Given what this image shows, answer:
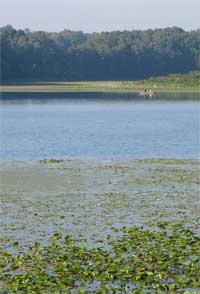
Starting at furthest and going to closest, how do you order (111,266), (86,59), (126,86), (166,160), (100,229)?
(86,59)
(126,86)
(166,160)
(100,229)
(111,266)

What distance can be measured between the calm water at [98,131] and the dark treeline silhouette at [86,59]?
6739 cm

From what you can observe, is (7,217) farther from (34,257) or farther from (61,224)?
(34,257)

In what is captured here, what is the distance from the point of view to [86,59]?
177000 mm

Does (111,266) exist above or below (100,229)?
above

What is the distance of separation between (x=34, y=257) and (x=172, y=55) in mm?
183480

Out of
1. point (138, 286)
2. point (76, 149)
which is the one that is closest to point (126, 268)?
point (138, 286)

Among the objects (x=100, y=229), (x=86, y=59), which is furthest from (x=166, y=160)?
(x=86, y=59)

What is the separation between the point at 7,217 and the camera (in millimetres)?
21609

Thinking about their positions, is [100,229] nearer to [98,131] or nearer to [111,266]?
[111,266]

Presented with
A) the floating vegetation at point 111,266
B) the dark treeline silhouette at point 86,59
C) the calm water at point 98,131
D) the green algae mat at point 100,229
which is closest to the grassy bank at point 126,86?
the dark treeline silhouette at point 86,59

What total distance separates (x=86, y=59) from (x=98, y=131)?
12676cm

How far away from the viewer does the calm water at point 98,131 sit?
125ft

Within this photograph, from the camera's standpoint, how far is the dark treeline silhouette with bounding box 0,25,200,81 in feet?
507

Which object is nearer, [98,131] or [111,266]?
[111,266]
